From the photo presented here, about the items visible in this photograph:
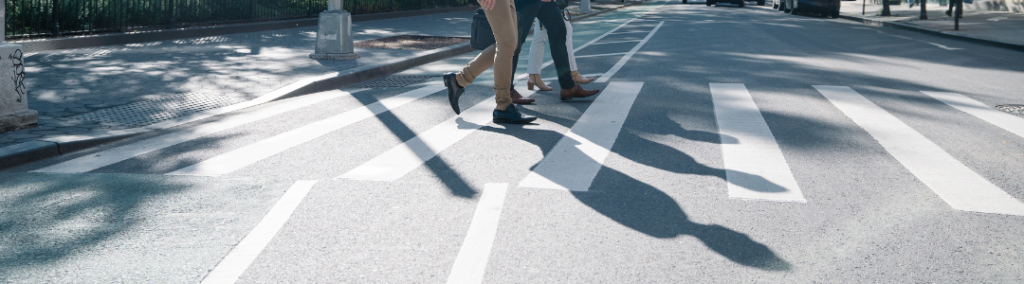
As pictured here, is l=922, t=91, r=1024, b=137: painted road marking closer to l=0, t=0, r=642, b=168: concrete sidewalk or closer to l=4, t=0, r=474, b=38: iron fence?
l=0, t=0, r=642, b=168: concrete sidewalk

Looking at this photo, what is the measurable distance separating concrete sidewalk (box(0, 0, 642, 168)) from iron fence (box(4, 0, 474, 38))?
2.68 ft

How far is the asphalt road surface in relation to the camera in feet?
10.1

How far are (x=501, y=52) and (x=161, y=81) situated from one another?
176 inches

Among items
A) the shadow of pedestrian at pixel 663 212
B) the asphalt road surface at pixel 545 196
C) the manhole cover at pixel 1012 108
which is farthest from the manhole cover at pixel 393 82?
the manhole cover at pixel 1012 108

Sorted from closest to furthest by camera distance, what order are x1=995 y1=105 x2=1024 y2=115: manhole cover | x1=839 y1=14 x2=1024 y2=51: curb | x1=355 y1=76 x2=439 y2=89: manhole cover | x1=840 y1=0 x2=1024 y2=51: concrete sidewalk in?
x1=995 y1=105 x2=1024 y2=115: manhole cover, x1=355 y1=76 x2=439 y2=89: manhole cover, x1=839 y1=14 x2=1024 y2=51: curb, x1=840 y1=0 x2=1024 y2=51: concrete sidewalk

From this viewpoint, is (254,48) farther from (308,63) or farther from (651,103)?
(651,103)

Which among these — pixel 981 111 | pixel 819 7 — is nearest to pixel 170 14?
pixel 981 111

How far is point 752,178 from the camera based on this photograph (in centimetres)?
445

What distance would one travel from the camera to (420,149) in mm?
5324

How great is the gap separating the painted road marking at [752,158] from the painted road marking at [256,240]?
218 centimetres

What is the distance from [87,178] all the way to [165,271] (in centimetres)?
196

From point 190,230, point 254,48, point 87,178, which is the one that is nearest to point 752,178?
point 190,230

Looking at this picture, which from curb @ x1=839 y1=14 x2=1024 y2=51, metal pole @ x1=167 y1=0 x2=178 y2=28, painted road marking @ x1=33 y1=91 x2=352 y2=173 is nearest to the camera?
painted road marking @ x1=33 y1=91 x2=352 y2=173

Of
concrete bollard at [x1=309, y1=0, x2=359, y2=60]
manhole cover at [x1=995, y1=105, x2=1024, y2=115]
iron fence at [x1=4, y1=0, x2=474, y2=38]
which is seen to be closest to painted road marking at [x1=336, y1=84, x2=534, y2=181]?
concrete bollard at [x1=309, y1=0, x2=359, y2=60]
